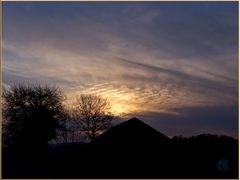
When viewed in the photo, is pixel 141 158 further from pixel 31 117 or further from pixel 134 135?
pixel 31 117

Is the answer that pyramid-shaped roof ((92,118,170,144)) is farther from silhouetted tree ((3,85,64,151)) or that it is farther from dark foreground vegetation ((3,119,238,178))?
silhouetted tree ((3,85,64,151))

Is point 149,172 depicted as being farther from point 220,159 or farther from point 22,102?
point 22,102

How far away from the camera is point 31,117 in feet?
189

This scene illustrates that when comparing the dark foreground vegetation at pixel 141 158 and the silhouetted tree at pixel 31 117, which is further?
the silhouetted tree at pixel 31 117

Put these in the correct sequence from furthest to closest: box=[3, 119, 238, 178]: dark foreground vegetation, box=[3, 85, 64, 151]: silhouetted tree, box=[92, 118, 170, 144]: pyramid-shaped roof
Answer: box=[3, 85, 64, 151]: silhouetted tree
box=[92, 118, 170, 144]: pyramid-shaped roof
box=[3, 119, 238, 178]: dark foreground vegetation

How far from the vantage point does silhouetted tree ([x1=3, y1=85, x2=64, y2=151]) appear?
185ft

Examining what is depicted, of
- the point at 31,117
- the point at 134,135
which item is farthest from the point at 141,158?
the point at 31,117

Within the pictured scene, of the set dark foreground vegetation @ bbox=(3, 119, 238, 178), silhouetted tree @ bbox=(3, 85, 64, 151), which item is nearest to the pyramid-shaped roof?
dark foreground vegetation @ bbox=(3, 119, 238, 178)

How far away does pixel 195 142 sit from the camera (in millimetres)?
36500

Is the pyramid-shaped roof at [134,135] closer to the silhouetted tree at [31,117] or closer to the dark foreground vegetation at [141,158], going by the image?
the dark foreground vegetation at [141,158]

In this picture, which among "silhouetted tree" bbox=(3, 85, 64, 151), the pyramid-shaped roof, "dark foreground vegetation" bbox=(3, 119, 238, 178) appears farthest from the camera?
"silhouetted tree" bbox=(3, 85, 64, 151)

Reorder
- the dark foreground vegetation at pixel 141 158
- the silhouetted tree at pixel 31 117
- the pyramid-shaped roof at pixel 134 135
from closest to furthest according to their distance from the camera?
1. the dark foreground vegetation at pixel 141 158
2. the pyramid-shaped roof at pixel 134 135
3. the silhouetted tree at pixel 31 117

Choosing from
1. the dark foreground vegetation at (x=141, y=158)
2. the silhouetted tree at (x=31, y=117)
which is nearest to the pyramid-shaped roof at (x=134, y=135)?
the dark foreground vegetation at (x=141, y=158)

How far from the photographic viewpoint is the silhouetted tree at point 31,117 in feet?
185
